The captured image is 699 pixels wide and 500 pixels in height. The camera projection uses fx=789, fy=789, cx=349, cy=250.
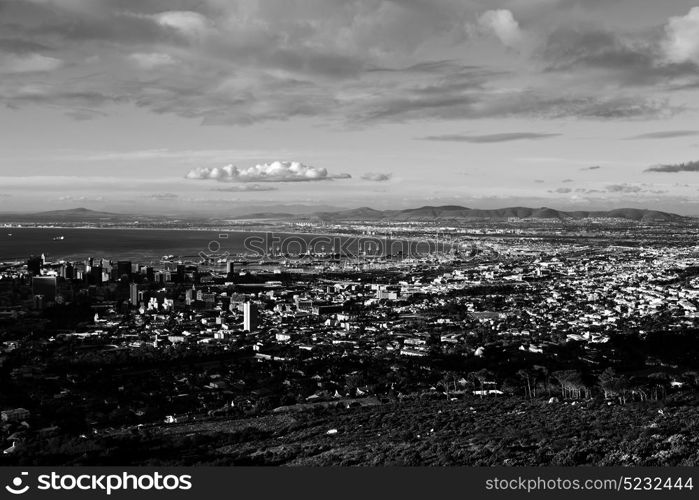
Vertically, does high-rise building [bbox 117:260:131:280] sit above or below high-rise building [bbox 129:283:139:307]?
above

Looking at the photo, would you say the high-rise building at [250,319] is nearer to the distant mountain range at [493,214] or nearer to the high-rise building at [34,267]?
the high-rise building at [34,267]

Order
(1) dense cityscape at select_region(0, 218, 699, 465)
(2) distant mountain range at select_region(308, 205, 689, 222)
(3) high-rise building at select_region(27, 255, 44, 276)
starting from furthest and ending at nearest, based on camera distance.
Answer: (2) distant mountain range at select_region(308, 205, 689, 222) → (3) high-rise building at select_region(27, 255, 44, 276) → (1) dense cityscape at select_region(0, 218, 699, 465)

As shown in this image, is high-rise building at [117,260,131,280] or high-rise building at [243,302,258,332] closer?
high-rise building at [243,302,258,332]

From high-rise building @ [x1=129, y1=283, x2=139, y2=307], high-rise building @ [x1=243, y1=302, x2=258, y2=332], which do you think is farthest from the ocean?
high-rise building @ [x1=243, y1=302, x2=258, y2=332]

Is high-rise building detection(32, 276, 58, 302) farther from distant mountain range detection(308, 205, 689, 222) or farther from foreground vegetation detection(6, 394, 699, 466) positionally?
distant mountain range detection(308, 205, 689, 222)

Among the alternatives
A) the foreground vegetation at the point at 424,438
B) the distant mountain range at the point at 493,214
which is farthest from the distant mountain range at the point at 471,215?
the foreground vegetation at the point at 424,438

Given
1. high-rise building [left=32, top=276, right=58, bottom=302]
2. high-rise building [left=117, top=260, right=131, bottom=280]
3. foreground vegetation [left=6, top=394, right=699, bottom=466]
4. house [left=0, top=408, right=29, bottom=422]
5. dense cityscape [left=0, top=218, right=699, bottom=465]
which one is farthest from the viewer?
high-rise building [left=117, top=260, right=131, bottom=280]

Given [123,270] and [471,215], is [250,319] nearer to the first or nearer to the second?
[123,270]
